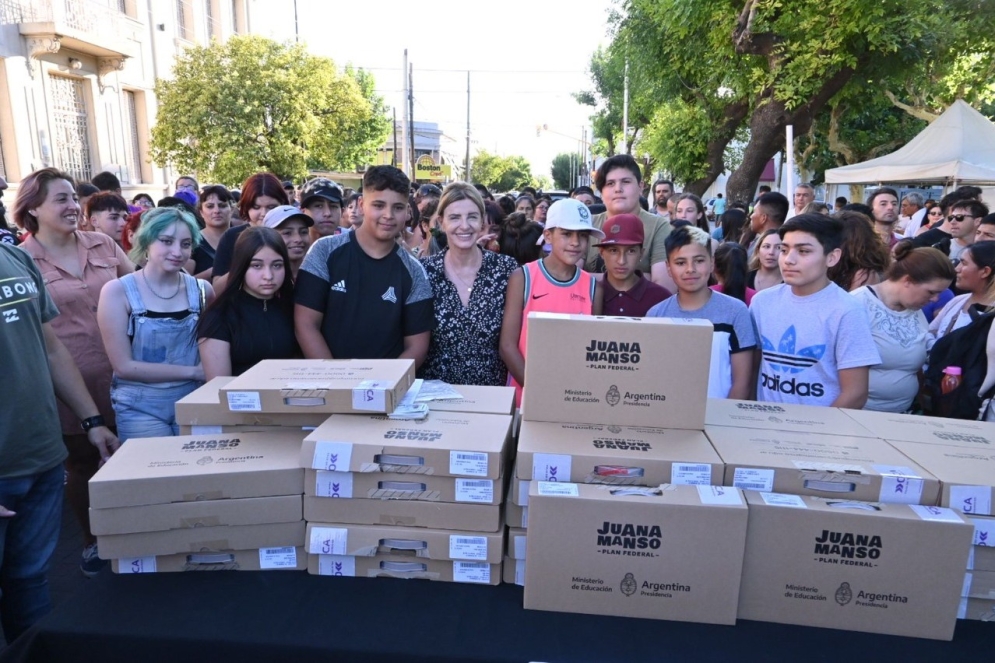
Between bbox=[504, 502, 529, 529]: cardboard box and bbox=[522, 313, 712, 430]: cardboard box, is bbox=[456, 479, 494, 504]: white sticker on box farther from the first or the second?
bbox=[522, 313, 712, 430]: cardboard box

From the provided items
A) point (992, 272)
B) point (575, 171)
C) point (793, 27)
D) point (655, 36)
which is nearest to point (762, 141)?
point (793, 27)

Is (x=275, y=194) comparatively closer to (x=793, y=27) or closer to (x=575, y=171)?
(x=793, y=27)

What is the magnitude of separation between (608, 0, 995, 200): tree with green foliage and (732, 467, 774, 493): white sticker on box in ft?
28.4

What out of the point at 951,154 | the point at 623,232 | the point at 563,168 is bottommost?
the point at 623,232

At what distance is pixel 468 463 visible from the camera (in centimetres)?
164

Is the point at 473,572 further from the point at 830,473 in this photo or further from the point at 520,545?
the point at 830,473

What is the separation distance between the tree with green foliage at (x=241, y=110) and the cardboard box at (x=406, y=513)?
15.7m

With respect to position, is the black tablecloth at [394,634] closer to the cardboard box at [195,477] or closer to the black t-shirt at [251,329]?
the cardboard box at [195,477]

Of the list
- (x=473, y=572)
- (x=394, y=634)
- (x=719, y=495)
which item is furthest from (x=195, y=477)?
(x=719, y=495)

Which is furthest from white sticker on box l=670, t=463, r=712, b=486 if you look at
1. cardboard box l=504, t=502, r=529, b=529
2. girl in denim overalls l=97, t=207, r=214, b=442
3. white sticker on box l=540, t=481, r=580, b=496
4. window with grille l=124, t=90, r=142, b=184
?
window with grille l=124, t=90, r=142, b=184

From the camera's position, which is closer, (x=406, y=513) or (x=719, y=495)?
(x=719, y=495)

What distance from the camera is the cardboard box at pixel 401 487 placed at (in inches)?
65.7

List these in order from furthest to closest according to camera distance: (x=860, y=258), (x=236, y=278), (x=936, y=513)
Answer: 1. (x=860, y=258)
2. (x=236, y=278)
3. (x=936, y=513)

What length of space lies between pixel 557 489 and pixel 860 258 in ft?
9.66
